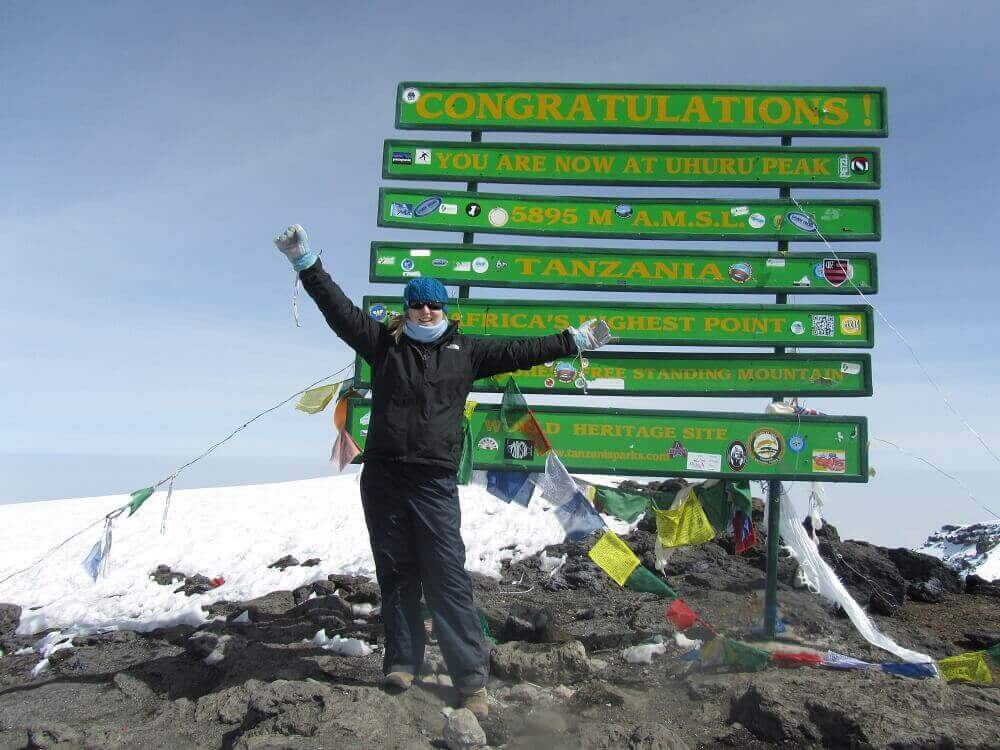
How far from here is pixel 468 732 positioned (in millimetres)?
4109

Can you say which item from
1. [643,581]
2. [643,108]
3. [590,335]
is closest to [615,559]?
[643,581]

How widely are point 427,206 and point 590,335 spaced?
8.46 ft

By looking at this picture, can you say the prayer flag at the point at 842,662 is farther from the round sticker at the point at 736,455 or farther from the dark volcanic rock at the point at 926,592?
the dark volcanic rock at the point at 926,592

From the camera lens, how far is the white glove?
5.27 m

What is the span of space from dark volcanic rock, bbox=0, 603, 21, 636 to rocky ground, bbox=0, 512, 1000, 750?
0.02 meters

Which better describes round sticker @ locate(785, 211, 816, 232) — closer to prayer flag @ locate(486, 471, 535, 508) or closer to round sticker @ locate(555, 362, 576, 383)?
round sticker @ locate(555, 362, 576, 383)

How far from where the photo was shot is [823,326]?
6879mm

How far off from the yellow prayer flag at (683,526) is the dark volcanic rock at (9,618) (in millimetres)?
5885


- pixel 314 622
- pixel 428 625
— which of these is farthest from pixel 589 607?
pixel 314 622

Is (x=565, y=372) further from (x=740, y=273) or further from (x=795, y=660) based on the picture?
(x=795, y=660)

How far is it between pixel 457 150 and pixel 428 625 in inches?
160

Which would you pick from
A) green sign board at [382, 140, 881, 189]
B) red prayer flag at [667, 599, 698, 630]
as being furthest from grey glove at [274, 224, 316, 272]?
red prayer flag at [667, 599, 698, 630]

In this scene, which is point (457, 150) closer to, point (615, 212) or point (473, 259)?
point (473, 259)

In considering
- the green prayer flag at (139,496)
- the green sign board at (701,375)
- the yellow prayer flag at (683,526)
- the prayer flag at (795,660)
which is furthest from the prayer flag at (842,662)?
the green prayer flag at (139,496)
